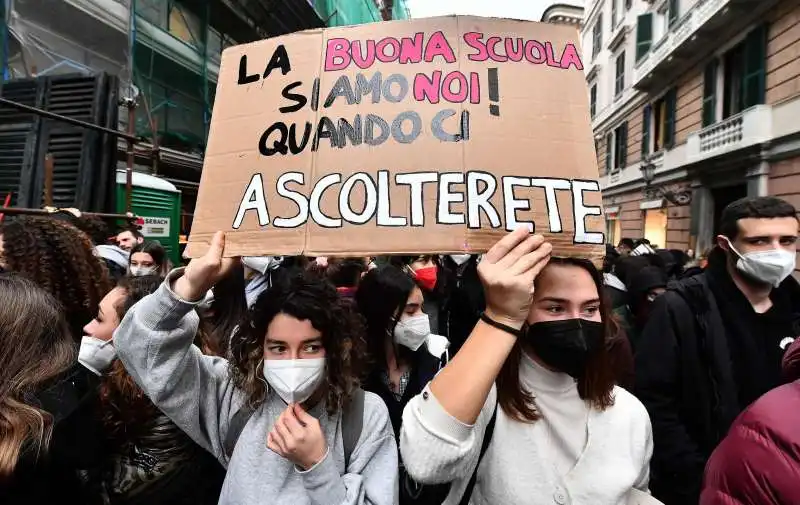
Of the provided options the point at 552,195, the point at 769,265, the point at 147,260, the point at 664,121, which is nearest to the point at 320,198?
the point at 552,195

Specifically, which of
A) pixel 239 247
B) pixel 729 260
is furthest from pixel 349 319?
pixel 729 260

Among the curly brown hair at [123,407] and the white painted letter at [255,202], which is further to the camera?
the curly brown hair at [123,407]

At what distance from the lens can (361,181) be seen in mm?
1526

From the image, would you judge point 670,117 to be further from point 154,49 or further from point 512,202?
point 512,202

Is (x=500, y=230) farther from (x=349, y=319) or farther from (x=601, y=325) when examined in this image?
(x=349, y=319)

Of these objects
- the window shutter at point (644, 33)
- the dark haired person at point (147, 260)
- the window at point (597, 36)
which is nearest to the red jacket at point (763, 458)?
the dark haired person at point (147, 260)

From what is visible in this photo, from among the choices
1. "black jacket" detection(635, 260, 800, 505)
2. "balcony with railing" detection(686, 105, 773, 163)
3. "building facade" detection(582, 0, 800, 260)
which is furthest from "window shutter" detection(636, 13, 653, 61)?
"black jacket" detection(635, 260, 800, 505)

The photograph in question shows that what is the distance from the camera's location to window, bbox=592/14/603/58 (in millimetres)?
26266

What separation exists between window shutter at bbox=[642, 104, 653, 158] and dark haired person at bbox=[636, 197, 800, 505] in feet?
60.6

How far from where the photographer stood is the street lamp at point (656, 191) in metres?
15.5

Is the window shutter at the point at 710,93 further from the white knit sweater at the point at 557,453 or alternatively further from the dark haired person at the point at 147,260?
the white knit sweater at the point at 557,453

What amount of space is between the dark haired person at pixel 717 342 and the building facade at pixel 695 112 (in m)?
10.1

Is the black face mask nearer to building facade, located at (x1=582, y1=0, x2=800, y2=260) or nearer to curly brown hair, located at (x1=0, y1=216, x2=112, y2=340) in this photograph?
curly brown hair, located at (x1=0, y1=216, x2=112, y2=340)

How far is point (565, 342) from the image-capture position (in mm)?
1426
